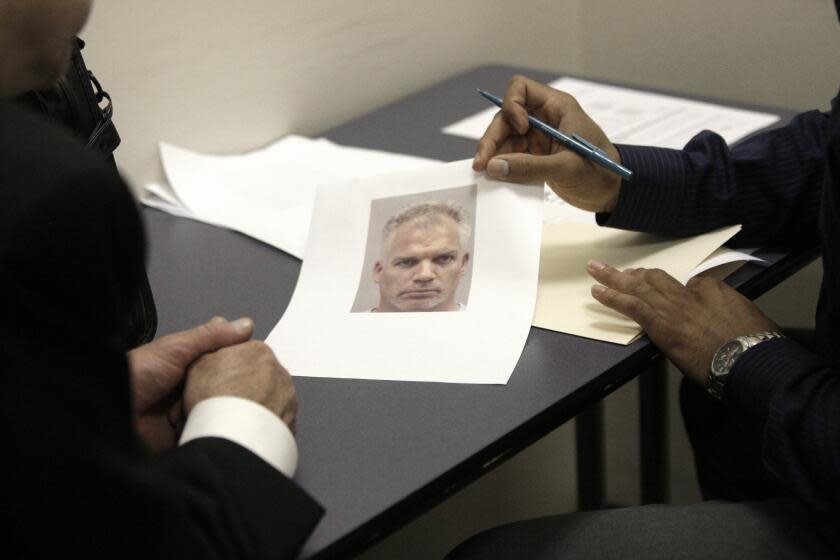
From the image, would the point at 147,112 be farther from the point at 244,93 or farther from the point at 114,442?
the point at 114,442

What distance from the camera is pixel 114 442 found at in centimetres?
67

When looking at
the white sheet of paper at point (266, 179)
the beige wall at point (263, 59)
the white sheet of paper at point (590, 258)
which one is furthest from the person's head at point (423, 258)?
the beige wall at point (263, 59)

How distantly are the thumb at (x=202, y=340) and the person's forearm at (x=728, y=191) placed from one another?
476mm

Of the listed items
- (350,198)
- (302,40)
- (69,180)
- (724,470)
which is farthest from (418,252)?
(302,40)

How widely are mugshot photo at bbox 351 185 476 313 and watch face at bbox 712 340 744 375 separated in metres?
0.26

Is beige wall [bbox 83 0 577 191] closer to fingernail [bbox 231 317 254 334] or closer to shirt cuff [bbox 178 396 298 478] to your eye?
fingernail [bbox 231 317 254 334]

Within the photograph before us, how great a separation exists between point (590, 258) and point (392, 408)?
349mm

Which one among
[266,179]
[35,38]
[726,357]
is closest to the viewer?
[35,38]

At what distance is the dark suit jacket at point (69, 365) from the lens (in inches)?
23.7

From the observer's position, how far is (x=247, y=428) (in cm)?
84

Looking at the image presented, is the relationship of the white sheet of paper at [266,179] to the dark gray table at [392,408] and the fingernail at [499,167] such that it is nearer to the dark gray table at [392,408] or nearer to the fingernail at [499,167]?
the dark gray table at [392,408]

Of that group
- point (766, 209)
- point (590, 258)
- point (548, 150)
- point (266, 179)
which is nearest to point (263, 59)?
point (266, 179)

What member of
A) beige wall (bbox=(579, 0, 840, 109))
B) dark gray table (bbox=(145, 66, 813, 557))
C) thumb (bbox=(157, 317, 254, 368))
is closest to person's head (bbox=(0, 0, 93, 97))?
thumb (bbox=(157, 317, 254, 368))

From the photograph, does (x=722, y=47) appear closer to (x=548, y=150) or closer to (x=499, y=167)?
(x=548, y=150)
